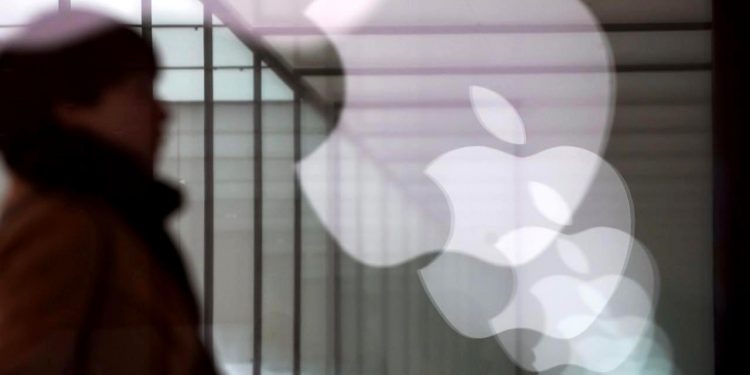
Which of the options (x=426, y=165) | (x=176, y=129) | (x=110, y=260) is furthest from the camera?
(x=426, y=165)

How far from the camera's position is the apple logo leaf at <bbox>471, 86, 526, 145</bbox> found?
8.87 ft

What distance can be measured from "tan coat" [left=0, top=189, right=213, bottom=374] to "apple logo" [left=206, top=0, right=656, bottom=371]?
0.72 metres

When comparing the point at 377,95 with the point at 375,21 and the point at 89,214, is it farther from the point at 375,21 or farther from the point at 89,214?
the point at 89,214

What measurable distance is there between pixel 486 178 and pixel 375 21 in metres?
0.51

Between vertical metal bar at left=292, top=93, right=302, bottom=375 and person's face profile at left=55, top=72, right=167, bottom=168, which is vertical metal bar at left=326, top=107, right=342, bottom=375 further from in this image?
person's face profile at left=55, top=72, right=167, bottom=168

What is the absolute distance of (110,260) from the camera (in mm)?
1890

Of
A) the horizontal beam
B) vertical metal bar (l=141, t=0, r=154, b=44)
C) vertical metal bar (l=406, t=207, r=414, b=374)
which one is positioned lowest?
vertical metal bar (l=406, t=207, r=414, b=374)

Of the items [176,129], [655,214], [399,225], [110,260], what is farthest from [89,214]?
[655,214]

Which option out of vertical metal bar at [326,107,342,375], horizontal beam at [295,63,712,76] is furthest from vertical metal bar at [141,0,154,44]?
vertical metal bar at [326,107,342,375]

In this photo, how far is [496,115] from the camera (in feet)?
8.91

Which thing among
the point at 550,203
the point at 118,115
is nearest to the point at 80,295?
the point at 118,115

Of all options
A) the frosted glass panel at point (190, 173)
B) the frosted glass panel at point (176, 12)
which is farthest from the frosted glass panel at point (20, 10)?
the frosted glass panel at point (190, 173)

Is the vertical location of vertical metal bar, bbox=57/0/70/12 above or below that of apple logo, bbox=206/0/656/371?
above

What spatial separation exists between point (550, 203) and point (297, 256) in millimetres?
671
